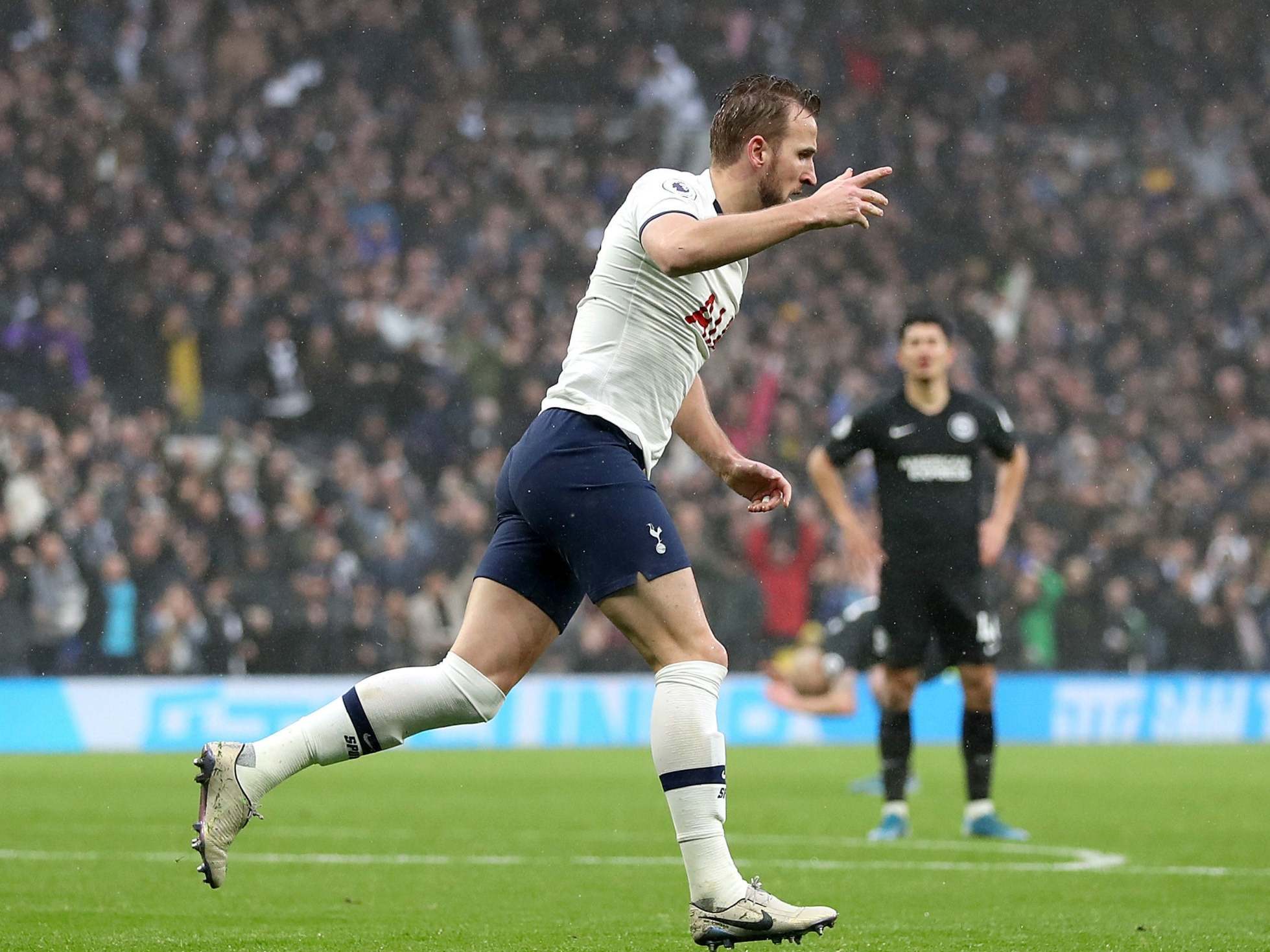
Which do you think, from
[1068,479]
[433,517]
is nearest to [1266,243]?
[1068,479]

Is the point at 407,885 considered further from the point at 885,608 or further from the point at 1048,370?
the point at 1048,370

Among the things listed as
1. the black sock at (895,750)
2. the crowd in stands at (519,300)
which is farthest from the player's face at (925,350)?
the crowd in stands at (519,300)

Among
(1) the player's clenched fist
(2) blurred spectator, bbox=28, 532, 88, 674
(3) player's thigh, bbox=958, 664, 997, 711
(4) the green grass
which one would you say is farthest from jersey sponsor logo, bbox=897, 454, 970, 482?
(2) blurred spectator, bbox=28, 532, 88, 674

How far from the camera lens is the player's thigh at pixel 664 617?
4.69 meters

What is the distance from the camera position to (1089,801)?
11133mm

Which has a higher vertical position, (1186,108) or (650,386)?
(1186,108)

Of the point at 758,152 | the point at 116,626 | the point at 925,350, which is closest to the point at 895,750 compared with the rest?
the point at 925,350

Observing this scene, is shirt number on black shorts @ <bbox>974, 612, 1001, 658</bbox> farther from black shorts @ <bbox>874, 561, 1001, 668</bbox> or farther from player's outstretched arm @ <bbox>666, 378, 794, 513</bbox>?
player's outstretched arm @ <bbox>666, 378, 794, 513</bbox>

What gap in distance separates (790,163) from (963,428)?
456 cm

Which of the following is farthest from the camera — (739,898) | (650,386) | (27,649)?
(27,649)

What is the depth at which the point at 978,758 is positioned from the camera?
28.8 ft

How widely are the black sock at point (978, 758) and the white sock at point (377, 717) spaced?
4.27 m

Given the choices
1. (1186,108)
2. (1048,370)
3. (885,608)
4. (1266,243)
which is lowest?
(885,608)

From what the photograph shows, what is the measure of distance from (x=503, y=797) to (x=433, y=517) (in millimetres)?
6935
